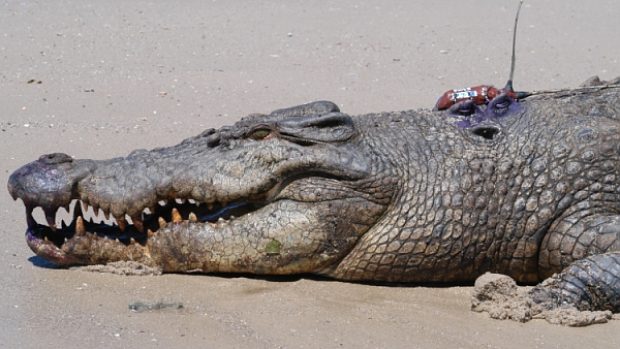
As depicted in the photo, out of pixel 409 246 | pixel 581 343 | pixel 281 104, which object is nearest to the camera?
pixel 581 343

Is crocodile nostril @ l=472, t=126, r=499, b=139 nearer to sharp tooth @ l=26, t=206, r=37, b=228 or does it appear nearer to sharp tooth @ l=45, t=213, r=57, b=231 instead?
sharp tooth @ l=45, t=213, r=57, b=231

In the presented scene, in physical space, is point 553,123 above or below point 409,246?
above

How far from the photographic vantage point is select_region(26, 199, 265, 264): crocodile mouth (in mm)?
6594

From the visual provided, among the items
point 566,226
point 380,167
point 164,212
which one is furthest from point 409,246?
point 164,212

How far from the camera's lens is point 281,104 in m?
10.5

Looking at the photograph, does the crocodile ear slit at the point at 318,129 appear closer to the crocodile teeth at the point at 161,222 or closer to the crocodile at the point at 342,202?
the crocodile at the point at 342,202

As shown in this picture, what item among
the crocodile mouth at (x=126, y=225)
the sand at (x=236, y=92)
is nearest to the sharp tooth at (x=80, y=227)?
the crocodile mouth at (x=126, y=225)

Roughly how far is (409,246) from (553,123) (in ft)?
3.73

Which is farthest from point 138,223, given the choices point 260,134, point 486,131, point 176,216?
point 486,131

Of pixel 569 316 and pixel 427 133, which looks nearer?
pixel 569 316

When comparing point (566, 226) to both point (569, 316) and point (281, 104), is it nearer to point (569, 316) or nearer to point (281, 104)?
point (569, 316)

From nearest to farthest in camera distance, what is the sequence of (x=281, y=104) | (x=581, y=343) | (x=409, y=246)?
1. (x=581, y=343)
2. (x=409, y=246)
3. (x=281, y=104)

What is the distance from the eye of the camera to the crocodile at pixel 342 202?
652 cm

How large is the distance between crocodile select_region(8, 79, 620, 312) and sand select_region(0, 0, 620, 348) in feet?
0.51
